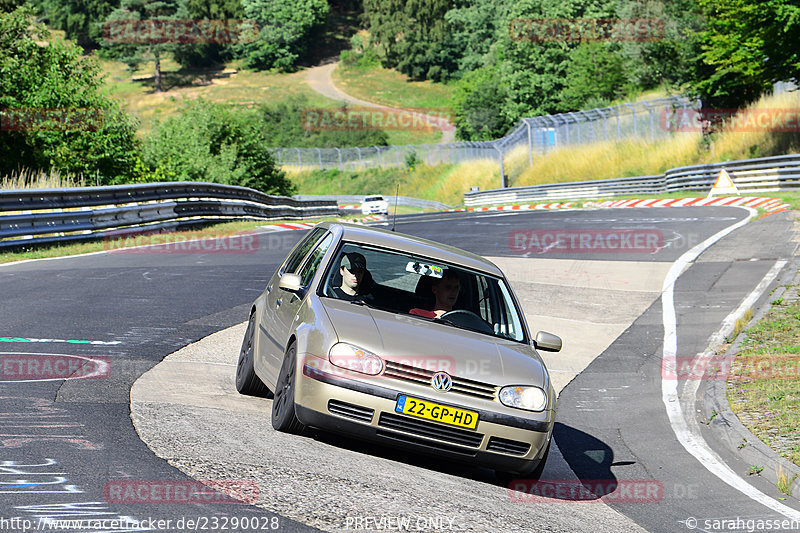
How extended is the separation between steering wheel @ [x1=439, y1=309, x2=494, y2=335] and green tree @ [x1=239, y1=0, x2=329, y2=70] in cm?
13880

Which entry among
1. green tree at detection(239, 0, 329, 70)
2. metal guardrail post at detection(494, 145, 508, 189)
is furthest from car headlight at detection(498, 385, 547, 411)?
green tree at detection(239, 0, 329, 70)

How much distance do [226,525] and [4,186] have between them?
19.4 m

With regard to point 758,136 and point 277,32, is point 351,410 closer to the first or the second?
point 758,136

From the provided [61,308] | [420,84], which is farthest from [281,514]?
[420,84]

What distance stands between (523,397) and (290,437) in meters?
1.58

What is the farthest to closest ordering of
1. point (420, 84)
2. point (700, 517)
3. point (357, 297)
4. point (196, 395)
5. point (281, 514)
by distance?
point (420, 84), point (196, 395), point (357, 297), point (700, 517), point (281, 514)

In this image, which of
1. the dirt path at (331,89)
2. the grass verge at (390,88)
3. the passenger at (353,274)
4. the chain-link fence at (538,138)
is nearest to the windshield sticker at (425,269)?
the passenger at (353,274)

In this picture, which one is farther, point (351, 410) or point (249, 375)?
point (249, 375)

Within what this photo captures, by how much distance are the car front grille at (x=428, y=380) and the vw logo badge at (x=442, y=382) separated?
24mm

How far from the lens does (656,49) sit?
61.1 m

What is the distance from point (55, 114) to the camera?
Answer: 2694 cm

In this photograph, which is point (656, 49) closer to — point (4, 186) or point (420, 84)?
point (4, 186)

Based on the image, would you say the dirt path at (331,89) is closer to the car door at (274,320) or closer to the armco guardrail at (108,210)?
the armco guardrail at (108,210)

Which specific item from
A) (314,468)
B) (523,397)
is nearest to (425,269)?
(523,397)
